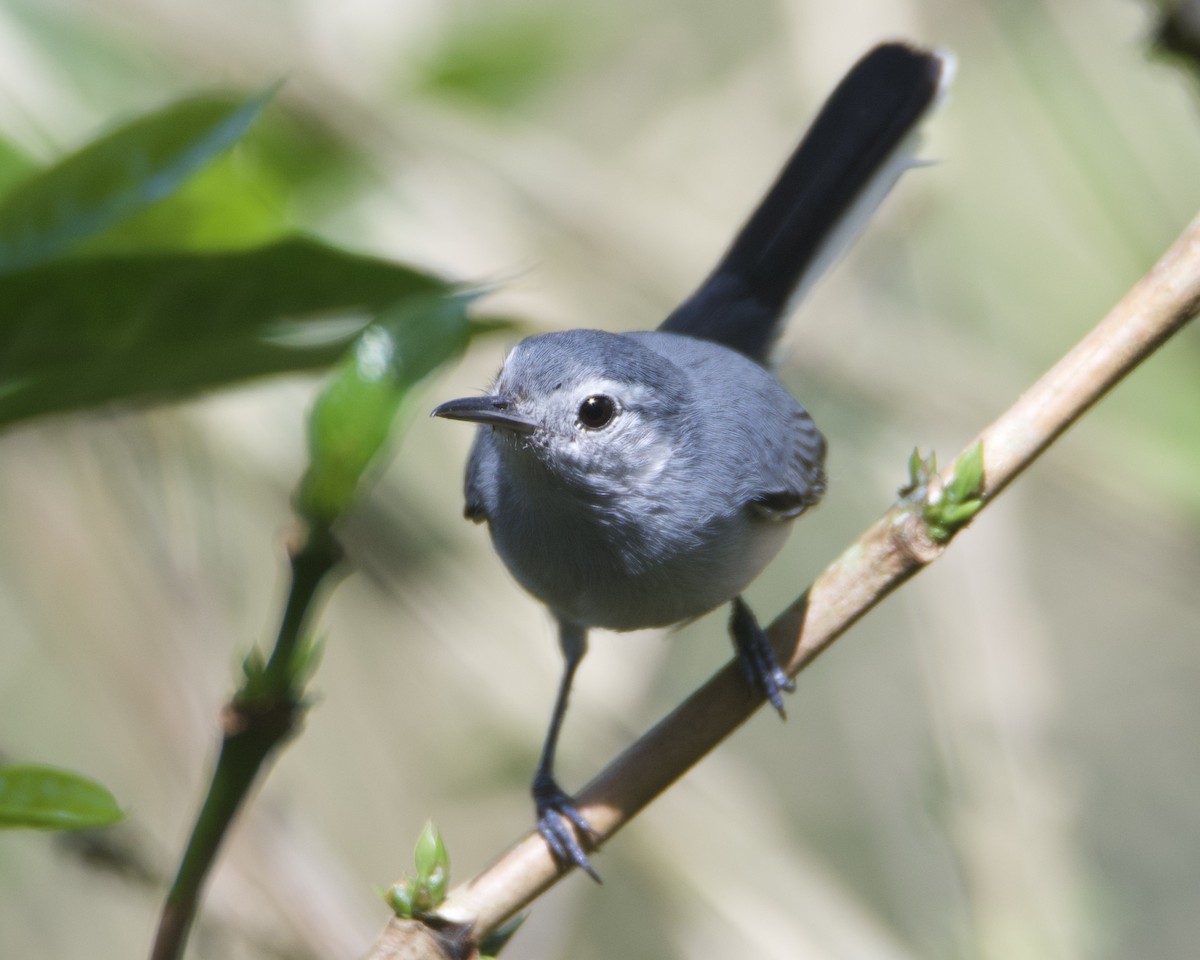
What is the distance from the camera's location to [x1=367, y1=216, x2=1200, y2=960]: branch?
4.95 feet

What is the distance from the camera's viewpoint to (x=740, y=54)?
13.5 ft

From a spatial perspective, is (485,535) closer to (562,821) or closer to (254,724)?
(562,821)

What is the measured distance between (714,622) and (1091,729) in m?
1.48

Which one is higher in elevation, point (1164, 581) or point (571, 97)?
point (571, 97)

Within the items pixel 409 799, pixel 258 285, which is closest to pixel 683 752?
pixel 258 285

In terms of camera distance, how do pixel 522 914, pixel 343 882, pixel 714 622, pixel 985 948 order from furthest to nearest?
1. pixel 714 622
2. pixel 985 948
3. pixel 343 882
4. pixel 522 914

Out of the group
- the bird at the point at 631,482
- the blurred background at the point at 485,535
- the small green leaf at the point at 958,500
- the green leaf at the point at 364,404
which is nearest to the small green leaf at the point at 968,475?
the small green leaf at the point at 958,500

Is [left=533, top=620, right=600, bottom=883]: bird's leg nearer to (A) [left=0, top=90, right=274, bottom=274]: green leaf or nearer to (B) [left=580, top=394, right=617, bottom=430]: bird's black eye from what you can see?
(B) [left=580, top=394, right=617, bottom=430]: bird's black eye

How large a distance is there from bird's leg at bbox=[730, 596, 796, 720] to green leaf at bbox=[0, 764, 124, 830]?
94 centimetres

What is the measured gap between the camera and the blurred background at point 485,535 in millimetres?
2635

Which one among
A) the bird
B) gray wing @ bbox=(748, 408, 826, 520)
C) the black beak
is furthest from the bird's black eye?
gray wing @ bbox=(748, 408, 826, 520)

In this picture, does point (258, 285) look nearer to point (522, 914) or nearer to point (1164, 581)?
point (522, 914)

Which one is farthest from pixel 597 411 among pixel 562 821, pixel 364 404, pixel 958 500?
pixel 364 404

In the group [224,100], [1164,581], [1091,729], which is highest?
[224,100]
